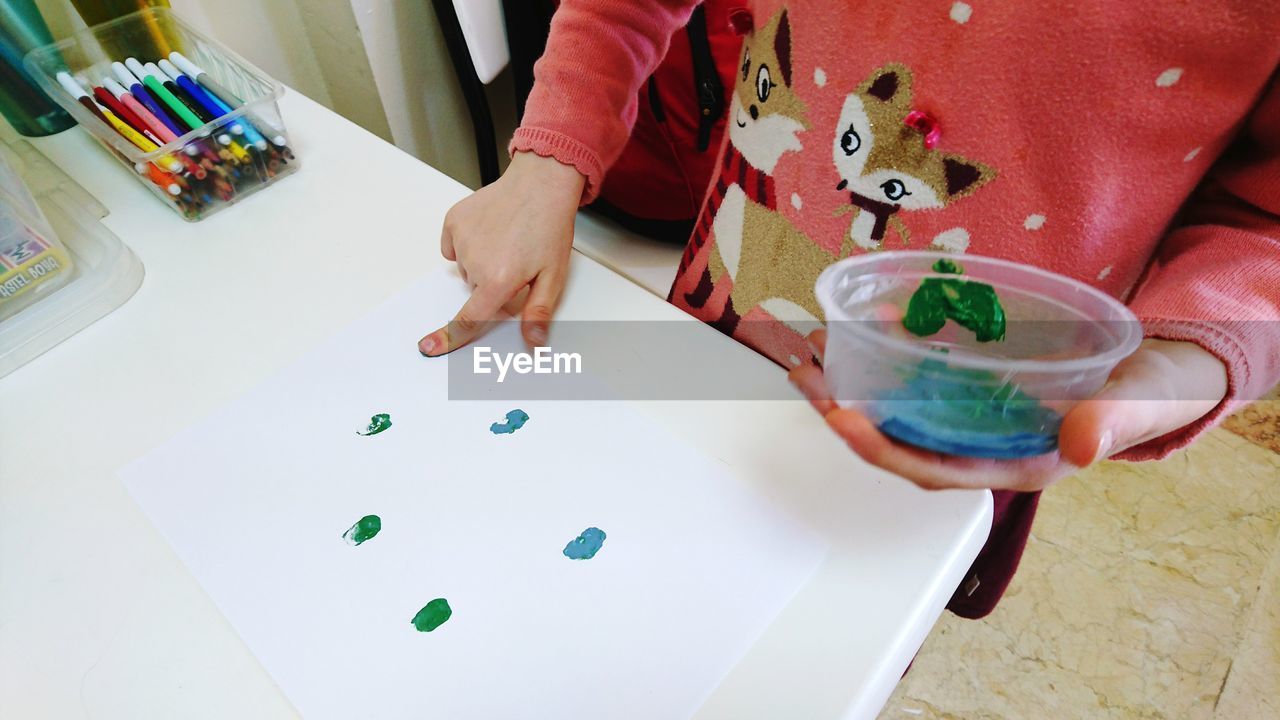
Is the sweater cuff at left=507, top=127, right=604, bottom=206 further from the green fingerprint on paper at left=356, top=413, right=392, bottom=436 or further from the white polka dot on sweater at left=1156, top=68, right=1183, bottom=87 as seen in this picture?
the white polka dot on sweater at left=1156, top=68, right=1183, bottom=87

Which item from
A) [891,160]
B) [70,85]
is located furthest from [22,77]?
[891,160]

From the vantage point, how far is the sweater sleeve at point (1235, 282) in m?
0.31

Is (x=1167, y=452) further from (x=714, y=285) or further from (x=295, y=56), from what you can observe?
(x=295, y=56)

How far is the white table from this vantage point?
31cm

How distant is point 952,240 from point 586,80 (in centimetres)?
28

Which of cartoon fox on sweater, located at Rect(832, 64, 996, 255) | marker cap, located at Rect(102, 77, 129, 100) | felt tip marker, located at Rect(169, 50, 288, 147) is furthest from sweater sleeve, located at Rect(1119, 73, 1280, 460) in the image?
marker cap, located at Rect(102, 77, 129, 100)

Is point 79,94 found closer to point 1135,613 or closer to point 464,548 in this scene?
point 464,548

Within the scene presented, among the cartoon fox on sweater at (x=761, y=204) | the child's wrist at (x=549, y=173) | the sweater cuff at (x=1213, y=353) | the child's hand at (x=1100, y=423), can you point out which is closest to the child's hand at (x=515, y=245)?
the child's wrist at (x=549, y=173)

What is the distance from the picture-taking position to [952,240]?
38 cm

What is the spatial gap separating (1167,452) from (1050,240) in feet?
0.39

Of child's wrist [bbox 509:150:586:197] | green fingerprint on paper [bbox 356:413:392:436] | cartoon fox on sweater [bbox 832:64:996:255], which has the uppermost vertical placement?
cartoon fox on sweater [bbox 832:64:996:255]

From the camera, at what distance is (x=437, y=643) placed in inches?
12.3

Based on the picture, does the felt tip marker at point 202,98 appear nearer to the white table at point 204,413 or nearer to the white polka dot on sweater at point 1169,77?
the white table at point 204,413

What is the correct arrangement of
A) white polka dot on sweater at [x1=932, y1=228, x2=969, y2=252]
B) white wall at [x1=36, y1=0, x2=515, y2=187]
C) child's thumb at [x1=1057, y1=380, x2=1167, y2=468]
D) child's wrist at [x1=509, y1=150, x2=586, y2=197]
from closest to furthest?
child's thumb at [x1=1057, y1=380, x2=1167, y2=468] → white polka dot on sweater at [x1=932, y1=228, x2=969, y2=252] → child's wrist at [x1=509, y1=150, x2=586, y2=197] → white wall at [x1=36, y1=0, x2=515, y2=187]
